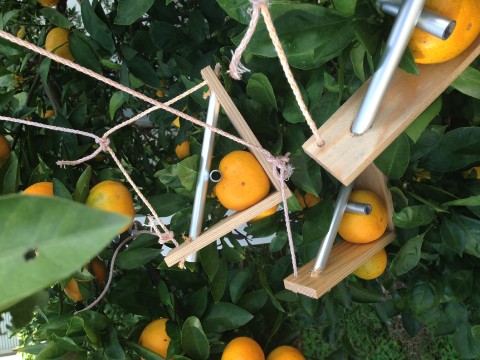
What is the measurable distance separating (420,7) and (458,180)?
49cm

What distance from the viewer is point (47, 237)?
0.22 metres

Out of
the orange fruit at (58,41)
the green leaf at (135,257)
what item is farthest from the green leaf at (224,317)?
the orange fruit at (58,41)

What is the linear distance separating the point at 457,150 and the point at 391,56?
1.28 ft

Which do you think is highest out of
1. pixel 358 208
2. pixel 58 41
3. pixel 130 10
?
pixel 130 10

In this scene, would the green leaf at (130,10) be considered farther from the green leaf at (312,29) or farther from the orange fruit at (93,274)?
the orange fruit at (93,274)

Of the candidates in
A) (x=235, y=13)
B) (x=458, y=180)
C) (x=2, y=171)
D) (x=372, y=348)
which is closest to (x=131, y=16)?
(x=235, y=13)

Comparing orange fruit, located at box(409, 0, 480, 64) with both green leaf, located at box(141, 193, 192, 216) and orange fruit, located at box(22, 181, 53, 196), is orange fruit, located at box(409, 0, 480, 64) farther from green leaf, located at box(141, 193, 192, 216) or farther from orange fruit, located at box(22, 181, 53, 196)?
orange fruit, located at box(22, 181, 53, 196)

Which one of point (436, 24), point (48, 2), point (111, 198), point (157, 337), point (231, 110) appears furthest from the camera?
point (48, 2)

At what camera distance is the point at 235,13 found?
2.01 ft

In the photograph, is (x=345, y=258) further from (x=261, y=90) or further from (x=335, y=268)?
(x=261, y=90)

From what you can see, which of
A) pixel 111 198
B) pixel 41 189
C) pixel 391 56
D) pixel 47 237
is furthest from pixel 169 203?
pixel 47 237

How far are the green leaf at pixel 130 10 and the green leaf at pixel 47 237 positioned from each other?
1.88 feet

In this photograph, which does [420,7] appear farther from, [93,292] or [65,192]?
[93,292]

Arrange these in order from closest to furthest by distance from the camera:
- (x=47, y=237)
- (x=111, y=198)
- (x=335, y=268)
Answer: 1. (x=47, y=237)
2. (x=335, y=268)
3. (x=111, y=198)
